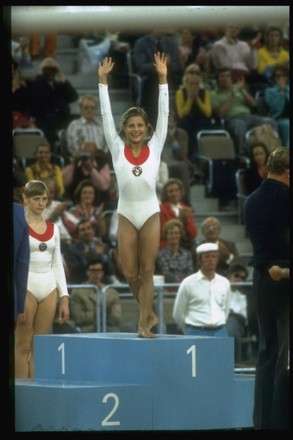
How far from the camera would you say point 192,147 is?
15977mm

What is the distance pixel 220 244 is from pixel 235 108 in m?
2.61

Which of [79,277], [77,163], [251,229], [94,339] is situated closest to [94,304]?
[79,277]

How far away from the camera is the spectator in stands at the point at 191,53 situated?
16.5 m

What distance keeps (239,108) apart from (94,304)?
4.18 m

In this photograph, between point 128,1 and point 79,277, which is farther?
point 79,277

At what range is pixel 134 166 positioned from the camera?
9.29 m

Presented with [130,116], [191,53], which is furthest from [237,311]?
[130,116]

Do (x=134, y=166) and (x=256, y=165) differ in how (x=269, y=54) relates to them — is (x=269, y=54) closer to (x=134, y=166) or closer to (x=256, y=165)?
(x=256, y=165)

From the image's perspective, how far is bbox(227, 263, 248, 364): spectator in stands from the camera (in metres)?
13.1

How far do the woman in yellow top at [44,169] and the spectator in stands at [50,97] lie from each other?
102 centimetres

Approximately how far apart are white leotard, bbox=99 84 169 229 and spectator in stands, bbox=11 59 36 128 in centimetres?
591

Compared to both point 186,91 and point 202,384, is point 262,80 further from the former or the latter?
point 202,384

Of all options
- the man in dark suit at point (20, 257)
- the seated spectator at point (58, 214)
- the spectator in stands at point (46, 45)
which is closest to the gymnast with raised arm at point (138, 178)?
the man in dark suit at point (20, 257)
